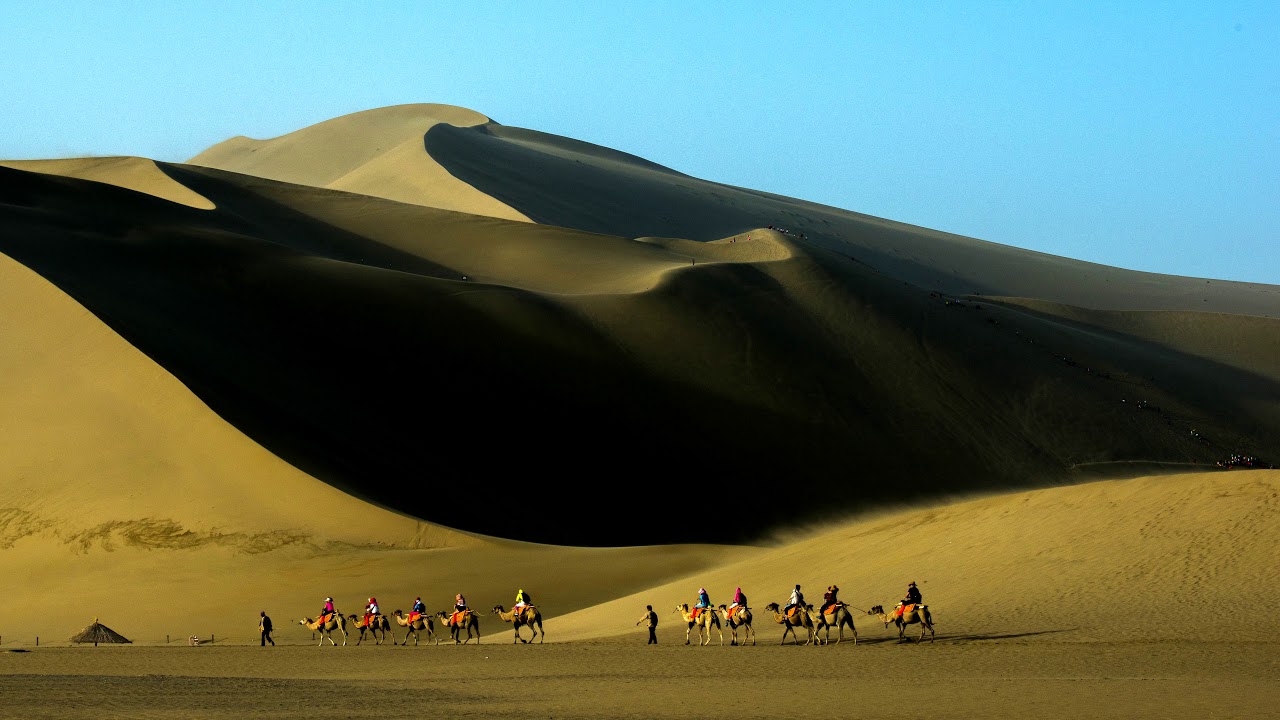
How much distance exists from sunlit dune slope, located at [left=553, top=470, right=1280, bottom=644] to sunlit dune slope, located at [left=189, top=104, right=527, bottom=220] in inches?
1936

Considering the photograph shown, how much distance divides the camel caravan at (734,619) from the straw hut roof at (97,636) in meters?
3.19

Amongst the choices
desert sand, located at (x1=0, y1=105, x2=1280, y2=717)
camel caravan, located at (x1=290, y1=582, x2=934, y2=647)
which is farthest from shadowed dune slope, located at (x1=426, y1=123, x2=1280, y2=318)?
camel caravan, located at (x1=290, y1=582, x2=934, y2=647)

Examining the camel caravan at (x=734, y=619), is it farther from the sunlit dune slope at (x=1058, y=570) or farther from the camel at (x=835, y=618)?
the sunlit dune slope at (x=1058, y=570)

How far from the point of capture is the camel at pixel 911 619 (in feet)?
70.4

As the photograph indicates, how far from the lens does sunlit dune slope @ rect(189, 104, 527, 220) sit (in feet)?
275

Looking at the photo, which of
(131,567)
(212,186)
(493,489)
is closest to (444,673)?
(131,567)

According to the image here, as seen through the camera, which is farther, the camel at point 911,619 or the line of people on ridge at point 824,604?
the line of people on ridge at point 824,604

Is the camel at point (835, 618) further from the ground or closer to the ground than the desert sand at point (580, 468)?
closer to the ground

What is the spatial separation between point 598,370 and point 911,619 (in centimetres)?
2613

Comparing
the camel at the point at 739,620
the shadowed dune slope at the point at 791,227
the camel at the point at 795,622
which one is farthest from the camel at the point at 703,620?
the shadowed dune slope at the point at 791,227

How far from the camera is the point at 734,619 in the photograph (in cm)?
2273

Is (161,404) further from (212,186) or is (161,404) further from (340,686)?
(212,186)

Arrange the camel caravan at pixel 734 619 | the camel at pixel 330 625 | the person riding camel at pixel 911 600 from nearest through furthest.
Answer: the person riding camel at pixel 911 600, the camel caravan at pixel 734 619, the camel at pixel 330 625

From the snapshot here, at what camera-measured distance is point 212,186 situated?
6488 cm
